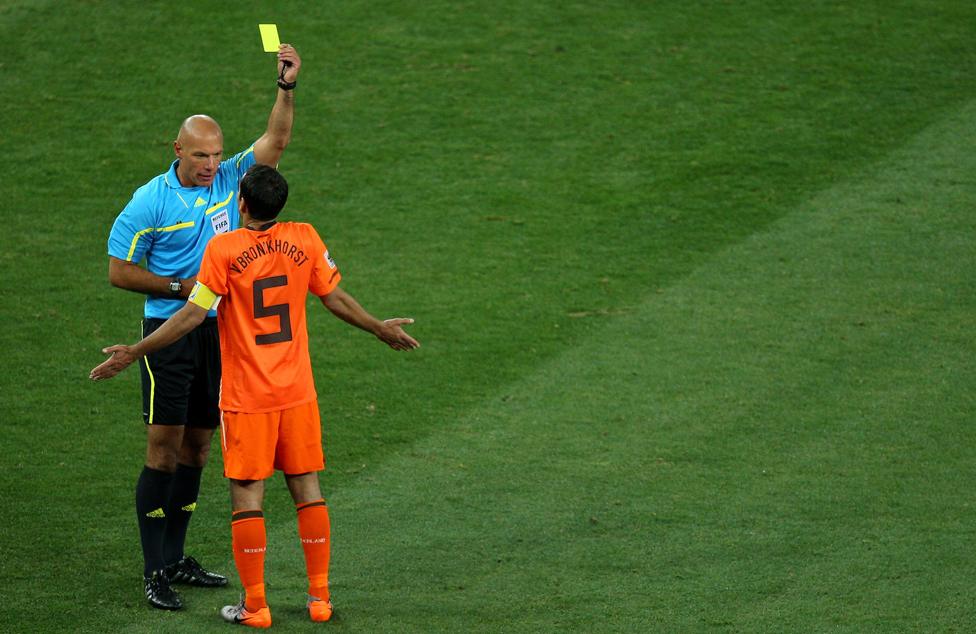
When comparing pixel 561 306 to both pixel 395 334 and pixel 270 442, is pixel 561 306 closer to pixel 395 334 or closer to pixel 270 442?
pixel 395 334

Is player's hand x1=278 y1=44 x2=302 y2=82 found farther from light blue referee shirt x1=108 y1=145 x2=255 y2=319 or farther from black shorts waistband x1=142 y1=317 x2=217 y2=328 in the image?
black shorts waistband x1=142 y1=317 x2=217 y2=328

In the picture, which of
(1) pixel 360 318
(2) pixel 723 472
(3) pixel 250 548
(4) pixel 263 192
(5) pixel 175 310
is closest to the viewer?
(4) pixel 263 192

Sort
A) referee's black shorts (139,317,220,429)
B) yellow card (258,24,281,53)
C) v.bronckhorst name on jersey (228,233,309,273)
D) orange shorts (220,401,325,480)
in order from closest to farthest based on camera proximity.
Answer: v.bronckhorst name on jersey (228,233,309,273) → orange shorts (220,401,325,480) → referee's black shorts (139,317,220,429) → yellow card (258,24,281,53)

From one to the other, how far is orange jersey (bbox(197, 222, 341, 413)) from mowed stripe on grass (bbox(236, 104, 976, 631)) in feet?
3.15

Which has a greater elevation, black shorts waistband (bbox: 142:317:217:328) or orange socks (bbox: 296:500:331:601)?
black shorts waistband (bbox: 142:317:217:328)

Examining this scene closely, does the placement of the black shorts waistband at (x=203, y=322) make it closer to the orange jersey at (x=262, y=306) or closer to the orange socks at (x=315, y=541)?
the orange jersey at (x=262, y=306)

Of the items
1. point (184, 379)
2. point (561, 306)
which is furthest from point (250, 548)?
point (561, 306)

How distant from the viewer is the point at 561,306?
834 centimetres

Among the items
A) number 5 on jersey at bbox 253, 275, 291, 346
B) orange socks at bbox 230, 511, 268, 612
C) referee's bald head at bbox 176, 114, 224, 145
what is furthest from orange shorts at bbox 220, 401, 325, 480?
referee's bald head at bbox 176, 114, 224, 145

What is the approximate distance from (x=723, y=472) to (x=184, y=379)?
2.68 metres

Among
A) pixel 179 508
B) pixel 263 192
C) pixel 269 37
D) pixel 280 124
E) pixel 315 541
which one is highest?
pixel 269 37

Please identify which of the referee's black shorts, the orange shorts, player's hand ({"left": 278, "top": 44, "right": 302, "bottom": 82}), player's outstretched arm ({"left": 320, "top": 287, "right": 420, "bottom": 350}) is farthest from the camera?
player's hand ({"left": 278, "top": 44, "right": 302, "bottom": 82})

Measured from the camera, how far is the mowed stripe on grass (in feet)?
16.8

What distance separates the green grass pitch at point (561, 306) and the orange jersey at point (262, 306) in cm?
92
